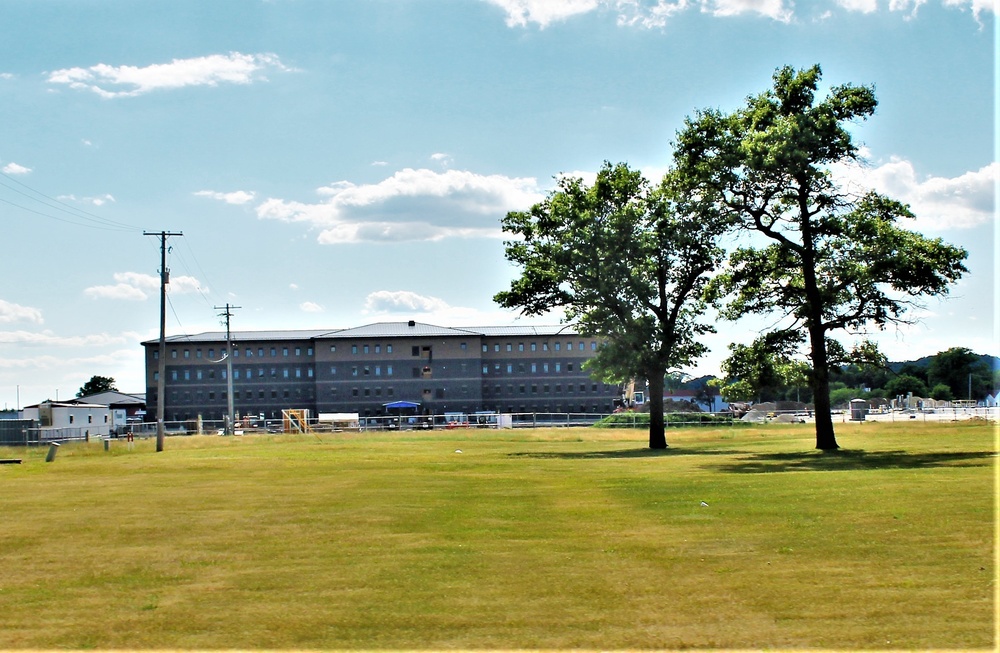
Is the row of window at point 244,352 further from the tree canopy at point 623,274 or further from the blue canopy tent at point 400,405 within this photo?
the tree canopy at point 623,274

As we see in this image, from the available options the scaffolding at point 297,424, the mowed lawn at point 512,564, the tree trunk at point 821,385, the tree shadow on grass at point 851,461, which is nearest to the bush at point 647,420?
the scaffolding at point 297,424

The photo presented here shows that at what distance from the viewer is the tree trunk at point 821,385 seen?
41.4 m

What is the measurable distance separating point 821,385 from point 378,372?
112128mm

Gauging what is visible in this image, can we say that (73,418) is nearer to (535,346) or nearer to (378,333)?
(378,333)

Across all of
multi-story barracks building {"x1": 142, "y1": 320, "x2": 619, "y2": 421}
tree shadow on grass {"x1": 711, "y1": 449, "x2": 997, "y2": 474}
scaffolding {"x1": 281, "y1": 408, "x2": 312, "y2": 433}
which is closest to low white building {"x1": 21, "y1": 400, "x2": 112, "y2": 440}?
scaffolding {"x1": 281, "y1": 408, "x2": 312, "y2": 433}

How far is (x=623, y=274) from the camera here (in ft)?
168

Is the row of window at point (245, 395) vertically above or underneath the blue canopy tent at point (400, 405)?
above

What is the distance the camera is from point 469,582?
1339cm

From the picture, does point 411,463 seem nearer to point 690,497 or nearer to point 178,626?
point 690,497

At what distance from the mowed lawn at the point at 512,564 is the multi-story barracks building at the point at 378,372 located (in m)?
121

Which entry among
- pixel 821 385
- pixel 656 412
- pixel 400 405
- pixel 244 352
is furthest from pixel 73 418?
pixel 821 385

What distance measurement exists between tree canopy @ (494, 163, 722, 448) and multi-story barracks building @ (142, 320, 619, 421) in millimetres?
92907

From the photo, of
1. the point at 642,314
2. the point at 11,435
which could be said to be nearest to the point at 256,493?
the point at 642,314

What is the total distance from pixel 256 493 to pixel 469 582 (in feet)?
46.5
